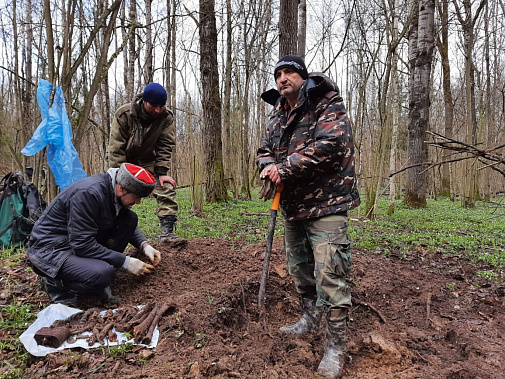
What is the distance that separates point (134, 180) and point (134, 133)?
148 cm

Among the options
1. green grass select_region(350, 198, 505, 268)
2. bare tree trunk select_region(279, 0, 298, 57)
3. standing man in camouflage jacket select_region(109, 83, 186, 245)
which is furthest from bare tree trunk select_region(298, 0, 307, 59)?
green grass select_region(350, 198, 505, 268)

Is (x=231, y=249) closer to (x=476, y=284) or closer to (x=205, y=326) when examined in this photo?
(x=205, y=326)

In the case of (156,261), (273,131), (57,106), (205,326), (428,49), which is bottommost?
(205,326)

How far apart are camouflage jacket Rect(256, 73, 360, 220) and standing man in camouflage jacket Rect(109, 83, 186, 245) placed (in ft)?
6.22

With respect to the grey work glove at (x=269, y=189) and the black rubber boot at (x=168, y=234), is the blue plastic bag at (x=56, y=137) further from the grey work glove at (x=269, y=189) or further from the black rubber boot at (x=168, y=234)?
the grey work glove at (x=269, y=189)

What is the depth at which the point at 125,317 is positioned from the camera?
7.59 feet

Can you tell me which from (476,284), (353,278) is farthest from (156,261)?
(476,284)

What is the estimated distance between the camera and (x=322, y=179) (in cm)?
209

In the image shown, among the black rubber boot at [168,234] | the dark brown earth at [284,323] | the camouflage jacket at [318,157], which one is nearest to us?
the dark brown earth at [284,323]

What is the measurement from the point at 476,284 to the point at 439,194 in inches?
545

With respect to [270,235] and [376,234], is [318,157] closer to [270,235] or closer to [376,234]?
[270,235]

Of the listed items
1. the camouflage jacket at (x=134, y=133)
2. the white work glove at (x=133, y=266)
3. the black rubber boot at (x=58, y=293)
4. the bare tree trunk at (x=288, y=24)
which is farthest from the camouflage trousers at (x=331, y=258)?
the bare tree trunk at (x=288, y=24)

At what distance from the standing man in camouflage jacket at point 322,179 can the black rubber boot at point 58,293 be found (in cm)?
189

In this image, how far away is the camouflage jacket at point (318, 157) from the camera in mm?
1990
